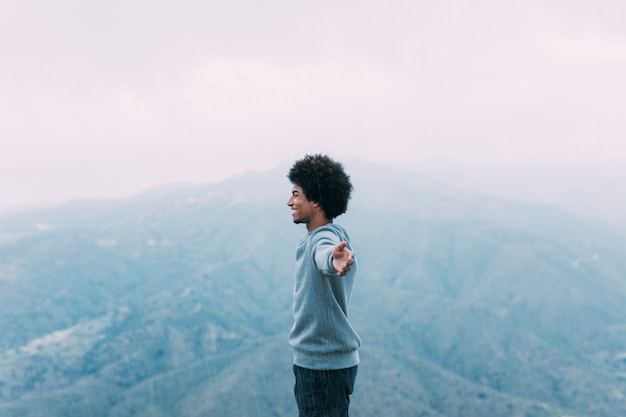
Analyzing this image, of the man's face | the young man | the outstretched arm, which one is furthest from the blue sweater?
the outstretched arm

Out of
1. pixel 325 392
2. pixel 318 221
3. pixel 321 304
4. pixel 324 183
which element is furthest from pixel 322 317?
pixel 324 183

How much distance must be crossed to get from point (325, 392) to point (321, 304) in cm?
51

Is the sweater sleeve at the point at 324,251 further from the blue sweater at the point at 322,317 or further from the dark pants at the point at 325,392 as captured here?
the dark pants at the point at 325,392

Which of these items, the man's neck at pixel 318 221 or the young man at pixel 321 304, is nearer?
the young man at pixel 321 304

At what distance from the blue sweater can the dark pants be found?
2.0 inches

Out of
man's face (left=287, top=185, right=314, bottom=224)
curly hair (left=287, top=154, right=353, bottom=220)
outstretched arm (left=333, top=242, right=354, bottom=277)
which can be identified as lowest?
outstretched arm (left=333, top=242, right=354, bottom=277)

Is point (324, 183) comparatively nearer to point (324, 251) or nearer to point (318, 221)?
point (318, 221)

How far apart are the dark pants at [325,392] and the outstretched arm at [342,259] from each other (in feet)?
2.83

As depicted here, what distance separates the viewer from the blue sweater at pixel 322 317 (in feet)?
10.3

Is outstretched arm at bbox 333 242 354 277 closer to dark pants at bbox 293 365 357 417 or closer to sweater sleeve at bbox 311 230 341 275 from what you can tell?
sweater sleeve at bbox 311 230 341 275

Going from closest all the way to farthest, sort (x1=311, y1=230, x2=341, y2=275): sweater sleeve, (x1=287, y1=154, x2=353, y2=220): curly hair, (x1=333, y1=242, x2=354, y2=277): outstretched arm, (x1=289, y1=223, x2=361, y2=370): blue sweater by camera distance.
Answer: (x1=333, y1=242, x2=354, y2=277): outstretched arm < (x1=311, y1=230, x2=341, y2=275): sweater sleeve < (x1=289, y1=223, x2=361, y2=370): blue sweater < (x1=287, y1=154, x2=353, y2=220): curly hair

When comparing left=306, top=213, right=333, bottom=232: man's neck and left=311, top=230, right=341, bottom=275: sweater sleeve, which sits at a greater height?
left=306, top=213, right=333, bottom=232: man's neck

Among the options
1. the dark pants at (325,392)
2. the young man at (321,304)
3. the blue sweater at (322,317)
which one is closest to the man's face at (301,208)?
the young man at (321,304)

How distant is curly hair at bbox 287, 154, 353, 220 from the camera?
3299mm
